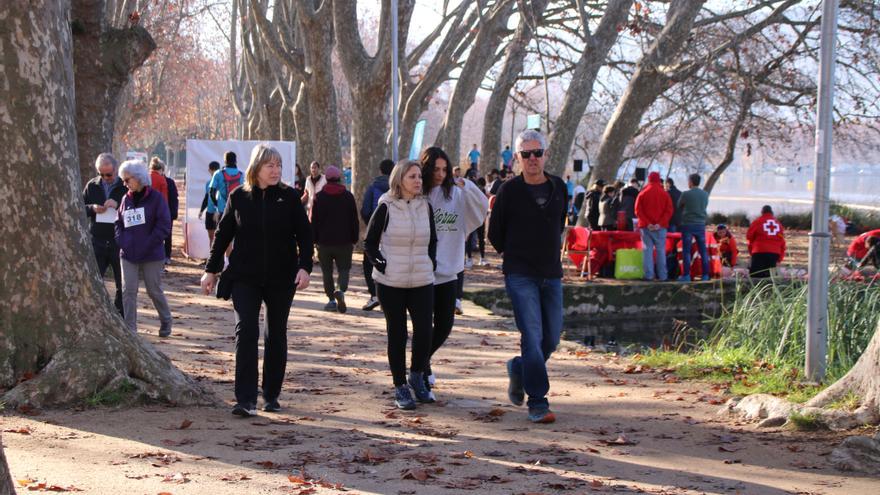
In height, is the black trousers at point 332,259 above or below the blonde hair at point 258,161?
below

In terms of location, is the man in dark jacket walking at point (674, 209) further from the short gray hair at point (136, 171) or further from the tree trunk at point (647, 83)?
the short gray hair at point (136, 171)

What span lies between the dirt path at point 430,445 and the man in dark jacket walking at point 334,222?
432 centimetres

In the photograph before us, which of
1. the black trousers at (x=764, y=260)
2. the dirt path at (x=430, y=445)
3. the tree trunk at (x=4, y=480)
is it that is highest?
the black trousers at (x=764, y=260)

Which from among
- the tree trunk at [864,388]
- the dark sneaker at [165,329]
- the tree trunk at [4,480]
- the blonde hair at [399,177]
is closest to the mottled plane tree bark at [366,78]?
the dark sneaker at [165,329]

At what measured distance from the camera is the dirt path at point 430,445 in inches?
241

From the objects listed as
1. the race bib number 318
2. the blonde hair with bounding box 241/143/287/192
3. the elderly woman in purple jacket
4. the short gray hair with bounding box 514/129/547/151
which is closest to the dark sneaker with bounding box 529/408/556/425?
the short gray hair with bounding box 514/129/547/151

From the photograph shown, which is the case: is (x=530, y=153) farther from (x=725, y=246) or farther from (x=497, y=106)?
(x=497, y=106)

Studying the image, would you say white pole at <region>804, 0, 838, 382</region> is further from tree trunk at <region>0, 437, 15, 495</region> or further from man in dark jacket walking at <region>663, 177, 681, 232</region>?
man in dark jacket walking at <region>663, 177, 681, 232</region>

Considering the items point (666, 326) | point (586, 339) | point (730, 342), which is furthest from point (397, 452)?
point (666, 326)

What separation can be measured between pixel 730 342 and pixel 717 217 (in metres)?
28.2

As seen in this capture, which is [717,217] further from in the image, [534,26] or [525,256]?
[525,256]

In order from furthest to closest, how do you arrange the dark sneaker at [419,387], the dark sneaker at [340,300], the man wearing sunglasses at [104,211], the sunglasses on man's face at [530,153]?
1. the dark sneaker at [340,300]
2. the man wearing sunglasses at [104,211]
3. the dark sneaker at [419,387]
4. the sunglasses on man's face at [530,153]

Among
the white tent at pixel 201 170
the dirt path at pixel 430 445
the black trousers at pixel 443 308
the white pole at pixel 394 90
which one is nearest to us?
the dirt path at pixel 430 445

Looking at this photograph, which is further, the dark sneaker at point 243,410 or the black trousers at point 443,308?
the black trousers at point 443,308
